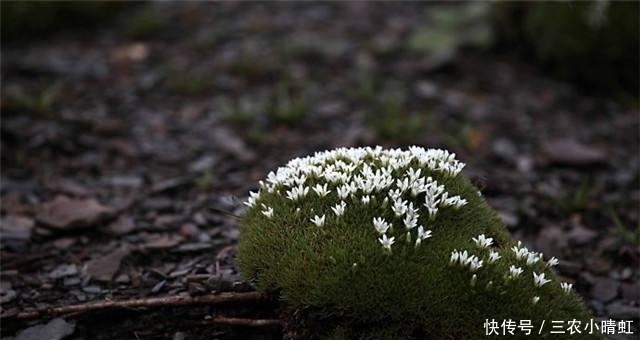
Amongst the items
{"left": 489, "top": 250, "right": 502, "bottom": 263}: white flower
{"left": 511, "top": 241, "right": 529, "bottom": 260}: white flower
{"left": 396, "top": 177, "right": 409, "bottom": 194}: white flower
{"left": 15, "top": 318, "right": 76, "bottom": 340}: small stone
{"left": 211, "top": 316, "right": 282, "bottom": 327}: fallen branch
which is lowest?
{"left": 15, "top": 318, "right": 76, "bottom": 340}: small stone

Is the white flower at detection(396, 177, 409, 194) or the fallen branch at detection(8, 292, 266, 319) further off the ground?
the white flower at detection(396, 177, 409, 194)

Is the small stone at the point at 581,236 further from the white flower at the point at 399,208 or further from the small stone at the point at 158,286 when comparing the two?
the small stone at the point at 158,286

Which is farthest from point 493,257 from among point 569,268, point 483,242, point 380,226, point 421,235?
point 569,268

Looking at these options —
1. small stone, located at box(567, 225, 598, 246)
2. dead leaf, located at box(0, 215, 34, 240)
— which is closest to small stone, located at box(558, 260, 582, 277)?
small stone, located at box(567, 225, 598, 246)

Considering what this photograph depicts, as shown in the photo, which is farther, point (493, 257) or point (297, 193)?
point (297, 193)

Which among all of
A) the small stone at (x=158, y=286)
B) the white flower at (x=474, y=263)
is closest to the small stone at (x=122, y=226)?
the small stone at (x=158, y=286)

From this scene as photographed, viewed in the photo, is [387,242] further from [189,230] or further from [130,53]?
[130,53]

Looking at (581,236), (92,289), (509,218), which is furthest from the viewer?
(509,218)

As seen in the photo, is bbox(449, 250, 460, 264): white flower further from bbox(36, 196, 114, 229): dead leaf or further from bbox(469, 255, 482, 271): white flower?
bbox(36, 196, 114, 229): dead leaf
